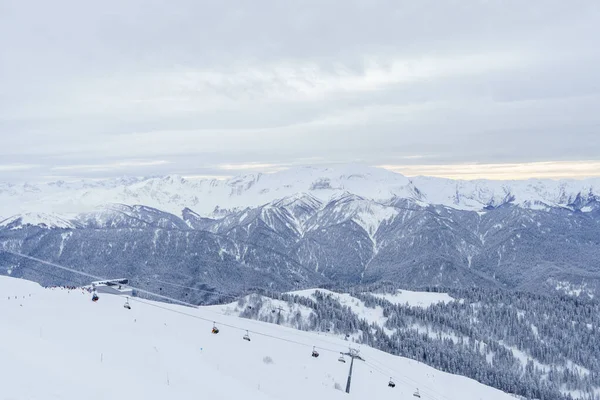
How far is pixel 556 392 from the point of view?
180000 millimetres

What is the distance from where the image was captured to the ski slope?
845 inches

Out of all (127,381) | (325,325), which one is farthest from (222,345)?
(325,325)

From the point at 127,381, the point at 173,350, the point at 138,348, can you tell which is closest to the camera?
the point at 127,381

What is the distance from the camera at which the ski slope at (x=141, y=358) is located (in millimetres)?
21475

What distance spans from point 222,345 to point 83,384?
1085 inches

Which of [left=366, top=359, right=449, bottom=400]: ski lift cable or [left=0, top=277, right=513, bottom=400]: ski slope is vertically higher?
[left=0, top=277, right=513, bottom=400]: ski slope

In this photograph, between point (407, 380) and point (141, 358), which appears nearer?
point (141, 358)

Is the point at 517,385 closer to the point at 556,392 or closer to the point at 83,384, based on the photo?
the point at 556,392

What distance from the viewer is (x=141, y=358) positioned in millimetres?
31531

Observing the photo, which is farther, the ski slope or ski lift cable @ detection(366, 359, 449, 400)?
ski lift cable @ detection(366, 359, 449, 400)

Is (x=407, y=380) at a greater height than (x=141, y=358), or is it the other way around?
(x=141, y=358)

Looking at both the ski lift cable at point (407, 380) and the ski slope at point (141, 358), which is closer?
the ski slope at point (141, 358)

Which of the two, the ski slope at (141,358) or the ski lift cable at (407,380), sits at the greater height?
the ski slope at (141,358)

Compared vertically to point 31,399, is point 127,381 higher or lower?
lower
